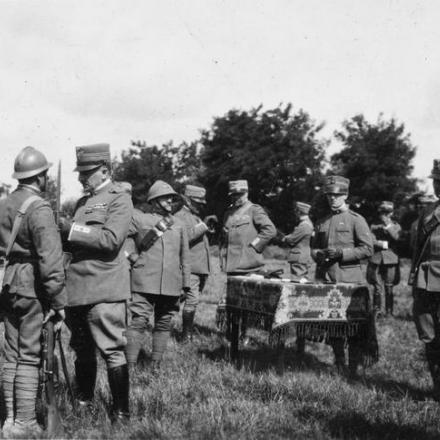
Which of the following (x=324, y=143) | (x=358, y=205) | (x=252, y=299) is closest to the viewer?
(x=252, y=299)

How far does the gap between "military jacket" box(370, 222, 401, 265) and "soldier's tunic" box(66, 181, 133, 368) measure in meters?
7.84

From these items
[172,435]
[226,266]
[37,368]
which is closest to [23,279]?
[37,368]

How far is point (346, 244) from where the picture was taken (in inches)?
293

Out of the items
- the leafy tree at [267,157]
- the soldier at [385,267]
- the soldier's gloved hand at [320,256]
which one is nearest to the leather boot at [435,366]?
the soldier's gloved hand at [320,256]

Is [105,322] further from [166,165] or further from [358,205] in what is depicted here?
[166,165]

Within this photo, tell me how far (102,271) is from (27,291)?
0.59m

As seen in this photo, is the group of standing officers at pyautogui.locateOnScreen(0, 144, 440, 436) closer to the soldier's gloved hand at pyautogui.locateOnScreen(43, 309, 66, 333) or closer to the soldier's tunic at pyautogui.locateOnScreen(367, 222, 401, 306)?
the soldier's gloved hand at pyautogui.locateOnScreen(43, 309, 66, 333)

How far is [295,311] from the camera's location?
6.27 m

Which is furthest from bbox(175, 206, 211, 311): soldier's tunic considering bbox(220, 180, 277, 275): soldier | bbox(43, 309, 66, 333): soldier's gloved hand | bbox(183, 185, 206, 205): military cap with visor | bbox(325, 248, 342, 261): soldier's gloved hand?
bbox(43, 309, 66, 333): soldier's gloved hand

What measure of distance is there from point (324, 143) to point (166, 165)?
22.9 meters

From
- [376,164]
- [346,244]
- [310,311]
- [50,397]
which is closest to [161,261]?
[310,311]

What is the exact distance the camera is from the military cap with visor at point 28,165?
4.52 meters

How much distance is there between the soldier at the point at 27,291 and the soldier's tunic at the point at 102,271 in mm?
271

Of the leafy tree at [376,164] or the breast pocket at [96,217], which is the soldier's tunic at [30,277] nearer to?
the breast pocket at [96,217]
